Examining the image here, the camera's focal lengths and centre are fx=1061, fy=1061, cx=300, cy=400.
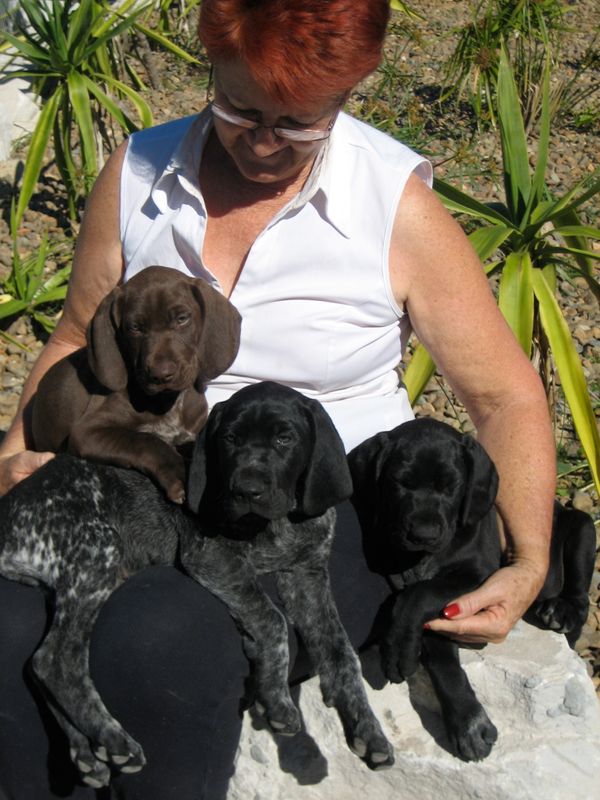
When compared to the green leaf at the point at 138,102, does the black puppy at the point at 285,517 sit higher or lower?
lower

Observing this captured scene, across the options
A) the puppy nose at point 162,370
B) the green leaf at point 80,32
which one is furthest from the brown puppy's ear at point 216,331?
the green leaf at point 80,32

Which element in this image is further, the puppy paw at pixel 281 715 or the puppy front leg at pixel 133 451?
the puppy front leg at pixel 133 451

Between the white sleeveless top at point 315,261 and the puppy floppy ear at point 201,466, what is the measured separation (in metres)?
0.46

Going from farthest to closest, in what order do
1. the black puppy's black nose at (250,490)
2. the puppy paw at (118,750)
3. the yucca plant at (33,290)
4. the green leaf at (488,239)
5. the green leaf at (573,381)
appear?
the yucca plant at (33,290), the green leaf at (488,239), the green leaf at (573,381), the black puppy's black nose at (250,490), the puppy paw at (118,750)

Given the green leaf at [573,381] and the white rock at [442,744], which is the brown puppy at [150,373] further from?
the green leaf at [573,381]

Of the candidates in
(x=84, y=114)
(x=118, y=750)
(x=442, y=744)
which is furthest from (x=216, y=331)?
(x=84, y=114)

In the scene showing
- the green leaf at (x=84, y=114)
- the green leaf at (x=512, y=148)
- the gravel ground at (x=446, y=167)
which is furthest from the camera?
the green leaf at (x=84, y=114)

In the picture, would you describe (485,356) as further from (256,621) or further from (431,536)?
(256,621)

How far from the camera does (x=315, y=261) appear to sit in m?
3.52

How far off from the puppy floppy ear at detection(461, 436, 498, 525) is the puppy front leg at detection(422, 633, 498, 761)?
40cm

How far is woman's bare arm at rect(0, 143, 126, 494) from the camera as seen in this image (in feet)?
12.2

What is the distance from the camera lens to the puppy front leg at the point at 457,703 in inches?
128

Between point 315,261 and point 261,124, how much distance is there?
0.50 m

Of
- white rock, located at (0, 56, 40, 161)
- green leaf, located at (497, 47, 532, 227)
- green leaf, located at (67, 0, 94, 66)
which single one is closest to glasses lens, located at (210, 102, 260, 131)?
green leaf, located at (497, 47, 532, 227)
